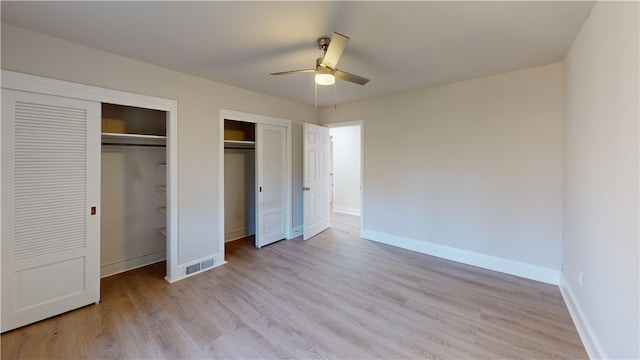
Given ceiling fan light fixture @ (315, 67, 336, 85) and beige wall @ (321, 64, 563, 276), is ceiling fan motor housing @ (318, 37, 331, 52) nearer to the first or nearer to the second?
ceiling fan light fixture @ (315, 67, 336, 85)

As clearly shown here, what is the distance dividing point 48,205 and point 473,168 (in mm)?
4663

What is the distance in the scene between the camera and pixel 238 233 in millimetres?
4734

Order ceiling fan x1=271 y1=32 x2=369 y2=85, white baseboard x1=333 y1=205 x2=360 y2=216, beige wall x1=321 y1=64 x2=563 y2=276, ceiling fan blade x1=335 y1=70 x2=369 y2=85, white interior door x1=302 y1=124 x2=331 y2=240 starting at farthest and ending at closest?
white baseboard x1=333 y1=205 x2=360 y2=216 < white interior door x1=302 y1=124 x2=331 y2=240 < beige wall x1=321 y1=64 x2=563 y2=276 < ceiling fan blade x1=335 y1=70 x2=369 y2=85 < ceiling fan x1=271 y1=32 x2=369 y2=85

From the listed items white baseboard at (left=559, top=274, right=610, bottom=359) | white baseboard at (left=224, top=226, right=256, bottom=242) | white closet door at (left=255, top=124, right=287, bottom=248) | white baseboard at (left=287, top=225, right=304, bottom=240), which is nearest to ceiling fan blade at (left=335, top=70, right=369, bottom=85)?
white closet door at (left=255, top=124, right=287, bottom=248)

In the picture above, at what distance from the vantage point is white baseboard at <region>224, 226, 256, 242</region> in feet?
15.0

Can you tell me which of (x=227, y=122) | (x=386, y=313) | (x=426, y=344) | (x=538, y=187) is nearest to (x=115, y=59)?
(x=227, y=122)

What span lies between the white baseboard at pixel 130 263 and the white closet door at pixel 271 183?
4.55ft

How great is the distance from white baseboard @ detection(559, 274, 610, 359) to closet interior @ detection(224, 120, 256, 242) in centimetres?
445

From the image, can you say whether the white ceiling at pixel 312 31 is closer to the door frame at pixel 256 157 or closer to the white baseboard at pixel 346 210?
the door frame at pixel 256 157

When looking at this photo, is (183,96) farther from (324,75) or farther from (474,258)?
(474,258)

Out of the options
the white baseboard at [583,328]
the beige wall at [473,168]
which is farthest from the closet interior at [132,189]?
the white baseboard at [583,328]

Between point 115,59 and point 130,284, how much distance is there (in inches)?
96.6

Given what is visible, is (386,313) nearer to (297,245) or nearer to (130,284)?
(297,245)

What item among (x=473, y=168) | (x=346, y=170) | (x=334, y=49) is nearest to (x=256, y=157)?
(x=334, y=49)
